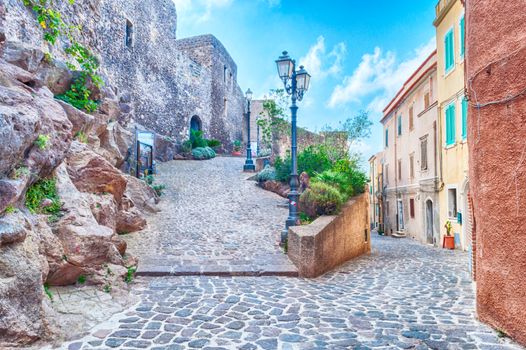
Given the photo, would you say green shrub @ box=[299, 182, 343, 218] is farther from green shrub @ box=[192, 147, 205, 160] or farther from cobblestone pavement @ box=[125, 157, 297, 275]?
green shrub @ box=[192, 147, 205, 160]

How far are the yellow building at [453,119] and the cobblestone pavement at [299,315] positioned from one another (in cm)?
705

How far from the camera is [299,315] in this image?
4566 mm

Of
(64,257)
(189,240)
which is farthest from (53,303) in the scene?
(189,240)

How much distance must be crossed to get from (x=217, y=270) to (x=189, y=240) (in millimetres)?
2345

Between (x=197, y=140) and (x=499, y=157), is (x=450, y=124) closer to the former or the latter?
(x=499, y=157)

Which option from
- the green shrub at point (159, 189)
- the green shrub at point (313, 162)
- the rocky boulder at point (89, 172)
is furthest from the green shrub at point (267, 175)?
the rocky boulder at point (89, 172)

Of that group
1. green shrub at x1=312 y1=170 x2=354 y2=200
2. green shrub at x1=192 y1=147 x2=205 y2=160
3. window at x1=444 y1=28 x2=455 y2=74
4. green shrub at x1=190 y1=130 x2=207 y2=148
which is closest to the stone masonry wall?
green shrub at x1=312 y1=170 x2=354 y2=200

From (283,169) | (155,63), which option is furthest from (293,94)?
(155,63)

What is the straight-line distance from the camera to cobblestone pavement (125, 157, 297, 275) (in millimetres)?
6941

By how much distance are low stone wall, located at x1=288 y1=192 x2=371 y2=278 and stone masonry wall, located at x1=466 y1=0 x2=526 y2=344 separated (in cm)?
295

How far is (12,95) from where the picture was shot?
437 centimetres

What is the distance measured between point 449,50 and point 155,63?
58.5 feet

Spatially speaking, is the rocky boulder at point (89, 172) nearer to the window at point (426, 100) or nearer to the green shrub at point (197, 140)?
the window at point (426, 100)

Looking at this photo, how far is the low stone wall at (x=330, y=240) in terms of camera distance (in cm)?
676
